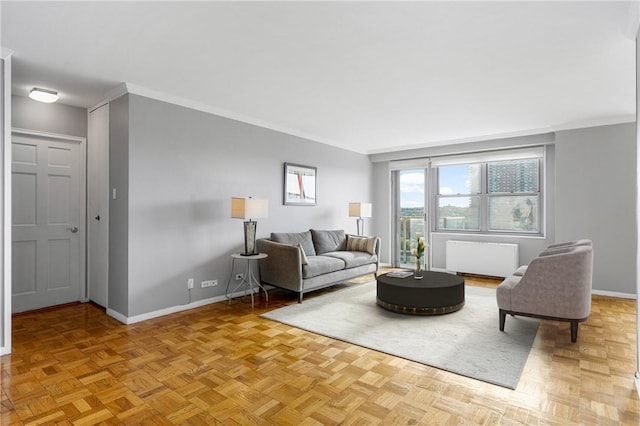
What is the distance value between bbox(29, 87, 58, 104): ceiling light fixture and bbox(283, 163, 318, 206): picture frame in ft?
9.55

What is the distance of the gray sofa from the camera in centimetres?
445

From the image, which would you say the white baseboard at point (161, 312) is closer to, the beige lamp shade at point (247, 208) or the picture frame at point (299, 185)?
the beige lamp shade at point (247, 208)

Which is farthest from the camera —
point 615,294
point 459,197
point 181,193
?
point 459,197

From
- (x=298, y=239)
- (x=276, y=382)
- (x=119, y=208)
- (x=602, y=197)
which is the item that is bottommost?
(x=276, y=382)

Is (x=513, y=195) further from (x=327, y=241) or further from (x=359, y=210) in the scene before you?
(x=327, y=241)

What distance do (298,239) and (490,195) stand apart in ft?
11.9

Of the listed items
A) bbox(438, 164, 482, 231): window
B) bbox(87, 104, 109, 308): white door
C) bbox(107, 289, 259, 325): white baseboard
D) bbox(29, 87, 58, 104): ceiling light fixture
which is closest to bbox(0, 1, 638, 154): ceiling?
bbox(29, 87, 58, 104): ceiling light fixture

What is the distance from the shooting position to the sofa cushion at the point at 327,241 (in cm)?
558

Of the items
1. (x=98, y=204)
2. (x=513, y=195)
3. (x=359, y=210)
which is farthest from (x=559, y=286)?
(x=98, y=204)

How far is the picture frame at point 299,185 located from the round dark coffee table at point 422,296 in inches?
82.9

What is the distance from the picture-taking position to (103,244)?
411 cm

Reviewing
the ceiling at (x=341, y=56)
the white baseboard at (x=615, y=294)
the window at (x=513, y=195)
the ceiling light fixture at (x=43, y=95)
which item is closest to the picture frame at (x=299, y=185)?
the ceiling at (x=341, y=56)

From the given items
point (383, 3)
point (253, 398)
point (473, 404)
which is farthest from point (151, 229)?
point (473, 404)

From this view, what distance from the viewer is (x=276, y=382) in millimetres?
2387
